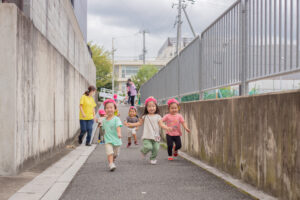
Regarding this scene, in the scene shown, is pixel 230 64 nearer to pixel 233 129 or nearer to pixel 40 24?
pixel 233 129

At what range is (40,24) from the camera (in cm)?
881

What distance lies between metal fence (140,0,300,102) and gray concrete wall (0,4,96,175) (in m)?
3.45

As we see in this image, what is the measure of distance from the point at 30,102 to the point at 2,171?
4.62 ft

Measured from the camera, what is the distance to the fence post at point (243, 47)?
650 centimetres

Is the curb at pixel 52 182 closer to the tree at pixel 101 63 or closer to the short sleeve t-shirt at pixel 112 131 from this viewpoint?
the short sleeve t-shirt at pixel 112 131

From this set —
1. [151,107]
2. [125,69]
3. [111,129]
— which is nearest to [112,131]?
[111,129]

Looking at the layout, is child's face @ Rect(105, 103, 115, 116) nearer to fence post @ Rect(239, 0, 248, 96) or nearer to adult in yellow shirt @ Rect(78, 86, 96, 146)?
fence post @ Rect(239, 0, 248, 96)

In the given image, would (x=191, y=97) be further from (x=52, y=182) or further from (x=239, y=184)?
(x=52, y=182)

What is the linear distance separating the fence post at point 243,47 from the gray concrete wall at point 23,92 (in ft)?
11.5

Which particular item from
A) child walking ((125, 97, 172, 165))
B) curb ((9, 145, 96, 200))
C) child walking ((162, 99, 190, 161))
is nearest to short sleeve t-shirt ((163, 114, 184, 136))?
child walking ((162, 99, 190, 161))

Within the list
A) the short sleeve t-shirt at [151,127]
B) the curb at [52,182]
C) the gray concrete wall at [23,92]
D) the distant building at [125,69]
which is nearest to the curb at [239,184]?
the short sleeve t-shirt at [151,127]

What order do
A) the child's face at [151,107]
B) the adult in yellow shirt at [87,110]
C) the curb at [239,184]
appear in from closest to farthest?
1. the curb at [239,184]
2. the child's face at [151,107]
3. the adult in yellow shirt at [87,110]

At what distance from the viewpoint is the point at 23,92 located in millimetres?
6512

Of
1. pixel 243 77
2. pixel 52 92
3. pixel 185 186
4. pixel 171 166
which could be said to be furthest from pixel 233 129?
pixel 52 92
